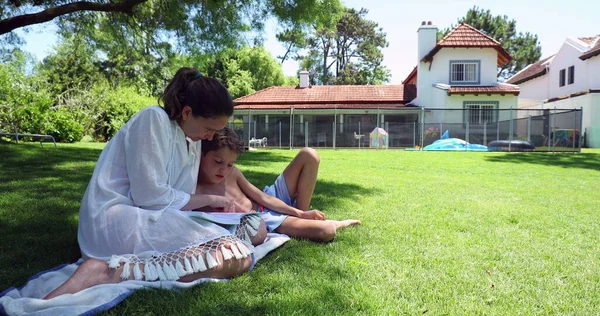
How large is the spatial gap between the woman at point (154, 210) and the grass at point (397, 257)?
154 mm

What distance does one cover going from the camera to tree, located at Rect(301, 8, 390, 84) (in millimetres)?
43031

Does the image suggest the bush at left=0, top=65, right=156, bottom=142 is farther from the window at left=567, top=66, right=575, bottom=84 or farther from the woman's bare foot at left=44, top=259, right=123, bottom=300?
the window at left=567, top=66, right=575, bottom=84

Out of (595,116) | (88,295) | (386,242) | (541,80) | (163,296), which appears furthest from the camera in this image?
(541,80)

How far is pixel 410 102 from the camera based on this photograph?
26875 millimetres

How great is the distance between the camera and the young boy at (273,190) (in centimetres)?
309

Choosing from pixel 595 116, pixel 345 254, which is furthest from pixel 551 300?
pixel 595 116

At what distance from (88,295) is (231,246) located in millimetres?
725

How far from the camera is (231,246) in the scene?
2357mm

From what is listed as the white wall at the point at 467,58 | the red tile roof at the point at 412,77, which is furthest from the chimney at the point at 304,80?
the white wall at the point at 467,58

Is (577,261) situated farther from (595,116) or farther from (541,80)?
(541,80)

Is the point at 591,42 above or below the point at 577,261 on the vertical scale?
above

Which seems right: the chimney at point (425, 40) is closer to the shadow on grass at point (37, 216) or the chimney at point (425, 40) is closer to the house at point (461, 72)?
the house at point (461, 72)

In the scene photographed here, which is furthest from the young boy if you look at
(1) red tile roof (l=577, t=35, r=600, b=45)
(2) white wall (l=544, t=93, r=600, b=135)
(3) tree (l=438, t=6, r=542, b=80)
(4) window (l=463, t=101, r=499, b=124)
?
(3) tree (l=438, t=6, r=542, b=80)

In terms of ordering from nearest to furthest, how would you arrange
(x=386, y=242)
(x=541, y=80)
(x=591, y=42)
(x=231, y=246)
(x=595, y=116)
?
(x=231, y=246) → (x=386, y=242) → (x=595, y=116) → (x=591, y=42) → (x=541, y=80)
